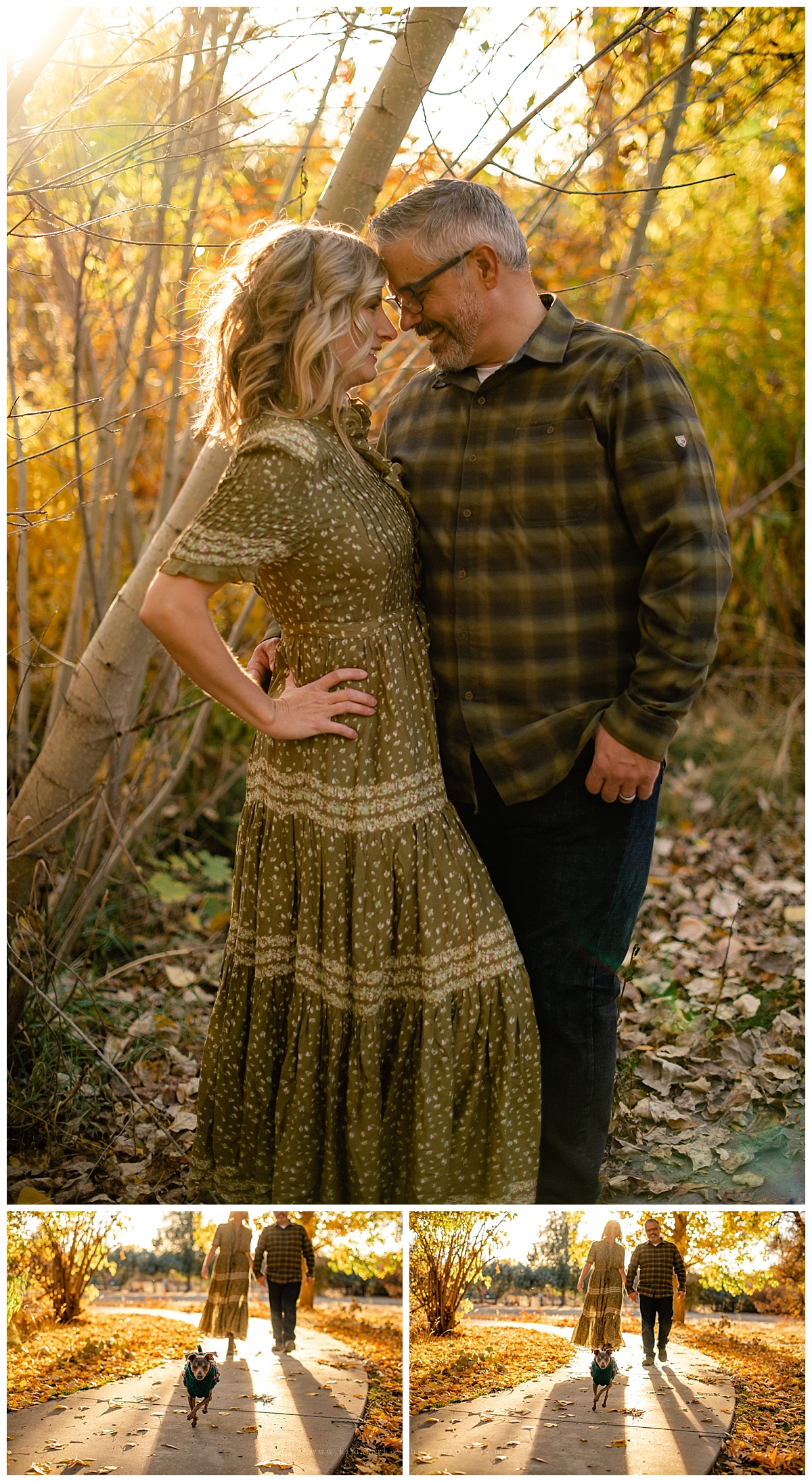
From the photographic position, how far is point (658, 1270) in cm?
205

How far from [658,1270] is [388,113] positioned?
247cm

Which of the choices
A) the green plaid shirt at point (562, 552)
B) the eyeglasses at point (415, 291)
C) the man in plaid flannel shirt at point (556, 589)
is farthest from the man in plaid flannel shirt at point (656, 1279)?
the eyeglasses at point (415, 291)

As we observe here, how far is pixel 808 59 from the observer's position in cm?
266

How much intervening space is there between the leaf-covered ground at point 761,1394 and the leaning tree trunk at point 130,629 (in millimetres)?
1914

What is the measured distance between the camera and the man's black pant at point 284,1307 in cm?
202

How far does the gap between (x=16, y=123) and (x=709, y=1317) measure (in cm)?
273

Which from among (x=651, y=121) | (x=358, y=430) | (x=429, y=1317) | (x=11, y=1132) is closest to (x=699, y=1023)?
(x=429, y=1317)

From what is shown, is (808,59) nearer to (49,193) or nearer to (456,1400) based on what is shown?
(49,193)

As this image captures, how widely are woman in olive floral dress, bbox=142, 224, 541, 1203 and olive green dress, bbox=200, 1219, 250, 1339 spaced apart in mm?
110

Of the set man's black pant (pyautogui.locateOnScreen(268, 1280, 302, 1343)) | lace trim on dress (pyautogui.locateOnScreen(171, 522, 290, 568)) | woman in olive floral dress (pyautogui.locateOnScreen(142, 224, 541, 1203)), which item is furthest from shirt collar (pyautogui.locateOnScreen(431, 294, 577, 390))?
man's black pant (pyautogui.locateOnScreen(268, 1280, 302, 1343))

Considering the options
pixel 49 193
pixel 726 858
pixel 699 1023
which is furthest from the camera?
pixel 726 858

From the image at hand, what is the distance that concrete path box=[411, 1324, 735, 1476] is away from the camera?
6.38 ft

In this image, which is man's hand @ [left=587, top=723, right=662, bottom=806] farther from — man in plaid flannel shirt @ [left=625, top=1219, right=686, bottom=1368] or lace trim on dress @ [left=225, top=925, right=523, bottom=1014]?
man in plaid flannel shirt @ [left=625, top=1219, right=686, bottom=1368]

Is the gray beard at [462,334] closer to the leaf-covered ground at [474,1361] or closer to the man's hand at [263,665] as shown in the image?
the man's hand at [263,665]
